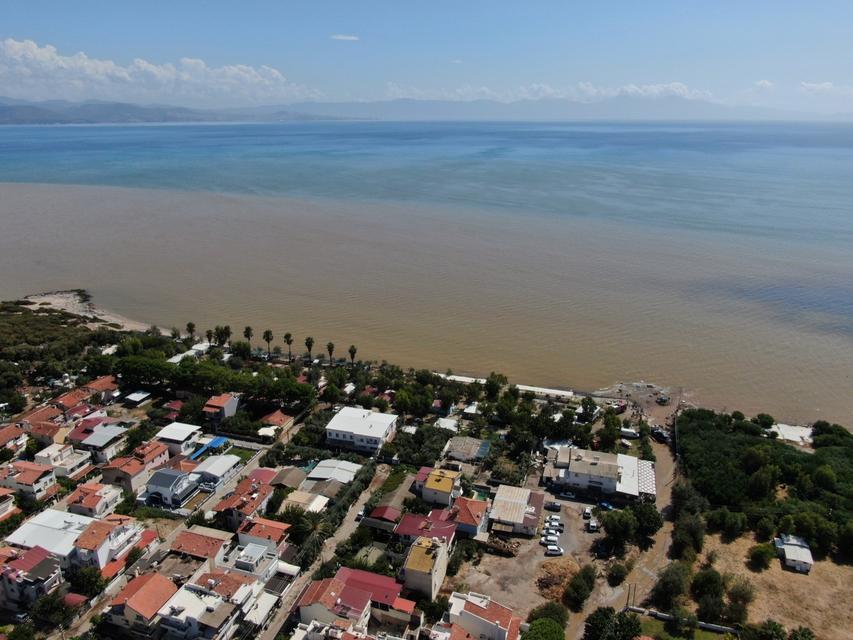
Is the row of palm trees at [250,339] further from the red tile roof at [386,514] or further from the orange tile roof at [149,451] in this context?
the red tile roof at [386,514]

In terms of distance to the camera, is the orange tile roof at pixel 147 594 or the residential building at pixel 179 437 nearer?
the orange tile roof at pixel 147 594

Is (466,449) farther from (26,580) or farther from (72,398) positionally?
(72,398)

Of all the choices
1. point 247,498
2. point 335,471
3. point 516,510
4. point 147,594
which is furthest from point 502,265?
point 147,594

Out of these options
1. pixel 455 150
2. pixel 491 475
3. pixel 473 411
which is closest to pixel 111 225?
pixel 473 411

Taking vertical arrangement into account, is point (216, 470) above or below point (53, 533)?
below

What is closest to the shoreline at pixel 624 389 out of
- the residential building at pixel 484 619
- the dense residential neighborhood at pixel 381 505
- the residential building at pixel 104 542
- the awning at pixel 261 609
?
the dense residential neighborhood at pixel 381 505

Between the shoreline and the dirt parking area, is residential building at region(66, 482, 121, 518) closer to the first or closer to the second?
the dirt parking area

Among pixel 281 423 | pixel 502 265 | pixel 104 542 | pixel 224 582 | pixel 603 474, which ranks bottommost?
pixel 281 423

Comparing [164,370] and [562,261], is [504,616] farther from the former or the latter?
[562,261]
